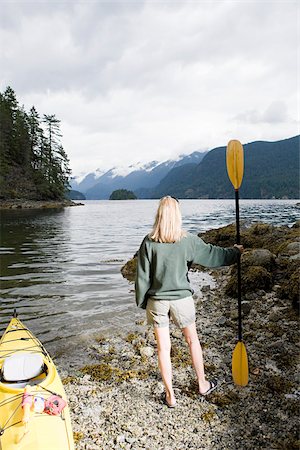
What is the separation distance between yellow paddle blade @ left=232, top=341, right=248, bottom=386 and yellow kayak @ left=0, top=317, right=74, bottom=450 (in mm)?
2592

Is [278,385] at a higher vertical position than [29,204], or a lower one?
lower

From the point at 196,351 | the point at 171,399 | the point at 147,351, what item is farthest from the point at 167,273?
the point at 147,351

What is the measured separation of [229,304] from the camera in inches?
356

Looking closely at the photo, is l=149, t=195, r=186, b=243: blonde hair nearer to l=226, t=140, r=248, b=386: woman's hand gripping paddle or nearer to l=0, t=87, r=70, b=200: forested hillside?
l=226, t=140, r=248, b=386: woman's hand gripping paddle

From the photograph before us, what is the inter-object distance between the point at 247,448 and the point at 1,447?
103 inches

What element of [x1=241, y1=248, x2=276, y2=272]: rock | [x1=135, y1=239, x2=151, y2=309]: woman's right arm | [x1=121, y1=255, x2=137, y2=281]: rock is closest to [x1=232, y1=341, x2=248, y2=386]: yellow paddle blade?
[x1=135, y1=239, x2=151, y2=309]: woman's right arm

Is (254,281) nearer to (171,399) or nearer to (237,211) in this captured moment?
(237,211)

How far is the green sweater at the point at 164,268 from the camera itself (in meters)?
4.21

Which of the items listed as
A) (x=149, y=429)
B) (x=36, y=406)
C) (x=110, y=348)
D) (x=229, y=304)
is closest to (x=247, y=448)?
(x=149, y=429)

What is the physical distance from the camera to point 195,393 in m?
4.86

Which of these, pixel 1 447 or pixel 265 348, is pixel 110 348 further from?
pixel 1 447

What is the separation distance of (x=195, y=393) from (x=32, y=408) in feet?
7.88

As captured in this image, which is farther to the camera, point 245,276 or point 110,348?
point 245,276

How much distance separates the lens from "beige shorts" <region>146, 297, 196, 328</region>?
433 cm
